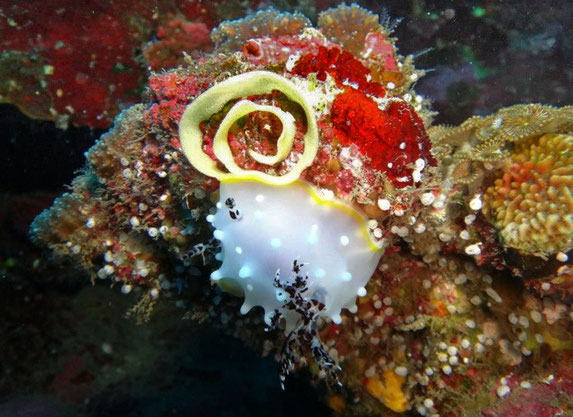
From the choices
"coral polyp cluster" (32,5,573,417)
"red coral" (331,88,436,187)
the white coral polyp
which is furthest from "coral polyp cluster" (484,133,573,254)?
the white coral polyp

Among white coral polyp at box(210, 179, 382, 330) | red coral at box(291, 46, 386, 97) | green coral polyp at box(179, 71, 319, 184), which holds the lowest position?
white coral polyp at box(210, 179, 382, 330)

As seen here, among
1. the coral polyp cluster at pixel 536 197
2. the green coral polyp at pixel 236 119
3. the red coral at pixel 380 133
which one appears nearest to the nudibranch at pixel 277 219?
the green coral polyp at pixel 236 119

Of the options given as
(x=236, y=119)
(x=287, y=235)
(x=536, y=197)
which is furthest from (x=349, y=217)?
(x=536, y=197)

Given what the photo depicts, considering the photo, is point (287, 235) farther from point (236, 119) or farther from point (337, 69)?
point (337, 69)

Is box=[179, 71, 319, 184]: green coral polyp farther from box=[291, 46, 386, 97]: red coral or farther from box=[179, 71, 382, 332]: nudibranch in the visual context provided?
box=[291, 46, 386, 97]: red coral

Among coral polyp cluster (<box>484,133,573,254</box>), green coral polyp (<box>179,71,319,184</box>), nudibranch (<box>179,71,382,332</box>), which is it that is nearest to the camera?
green coral polyp (<box>179,71,319,184</box>)

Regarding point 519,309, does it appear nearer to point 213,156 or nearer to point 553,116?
point 553,116

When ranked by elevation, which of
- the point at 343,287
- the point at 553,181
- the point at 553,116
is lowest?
the point at 343,287

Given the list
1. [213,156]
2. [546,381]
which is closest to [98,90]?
[213,156]
